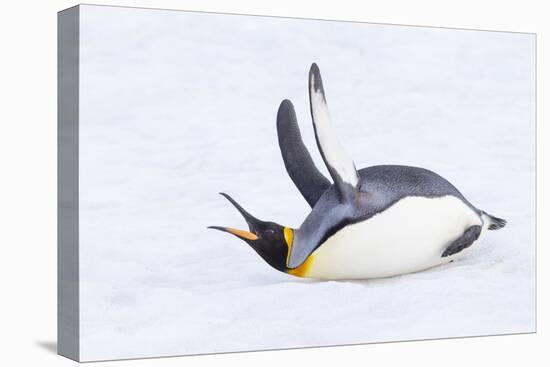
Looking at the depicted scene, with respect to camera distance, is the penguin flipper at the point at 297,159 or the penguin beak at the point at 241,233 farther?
the penguin flipper at the point at 297,159

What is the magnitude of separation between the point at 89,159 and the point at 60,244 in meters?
0.49

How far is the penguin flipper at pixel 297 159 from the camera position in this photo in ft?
18.2

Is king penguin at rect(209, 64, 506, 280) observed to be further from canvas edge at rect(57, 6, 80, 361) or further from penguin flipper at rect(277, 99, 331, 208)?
canvas edge at rect(57, 6, 80, 361)

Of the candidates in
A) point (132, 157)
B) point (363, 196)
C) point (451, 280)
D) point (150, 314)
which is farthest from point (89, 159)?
point (451, 280)

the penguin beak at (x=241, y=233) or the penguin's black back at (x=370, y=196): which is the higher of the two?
the penguin's black back at (x=370, y=196)

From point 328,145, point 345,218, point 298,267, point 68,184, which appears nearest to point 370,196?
point 345,218

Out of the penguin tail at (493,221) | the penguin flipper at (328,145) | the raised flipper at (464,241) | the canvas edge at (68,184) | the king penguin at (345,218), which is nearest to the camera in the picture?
the canvas edge at (68,184)

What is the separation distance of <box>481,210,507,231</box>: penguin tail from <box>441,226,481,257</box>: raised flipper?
0.09 meters

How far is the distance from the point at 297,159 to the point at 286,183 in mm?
128

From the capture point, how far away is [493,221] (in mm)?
6082

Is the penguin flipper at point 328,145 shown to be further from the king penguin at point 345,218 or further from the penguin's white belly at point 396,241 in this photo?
the penguin's white belly at point 396,241

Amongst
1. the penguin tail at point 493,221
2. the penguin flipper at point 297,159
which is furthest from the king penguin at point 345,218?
the penguin tail at point 493,221

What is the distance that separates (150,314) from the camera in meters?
5.22

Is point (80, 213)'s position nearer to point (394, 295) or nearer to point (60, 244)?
point (60, 244)
